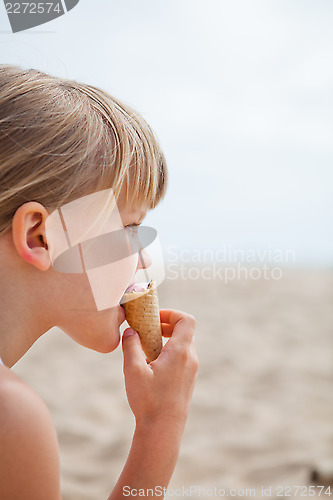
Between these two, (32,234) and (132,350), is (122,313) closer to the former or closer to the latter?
(132,350)

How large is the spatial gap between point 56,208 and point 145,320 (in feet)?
1.62

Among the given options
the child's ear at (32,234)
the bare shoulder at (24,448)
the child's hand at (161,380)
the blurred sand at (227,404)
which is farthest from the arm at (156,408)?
the blurred sand at (227,404)

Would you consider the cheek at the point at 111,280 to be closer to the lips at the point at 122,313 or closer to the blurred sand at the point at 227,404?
the lips at the point at 122,313

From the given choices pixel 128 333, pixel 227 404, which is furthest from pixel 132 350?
pixel 227 404

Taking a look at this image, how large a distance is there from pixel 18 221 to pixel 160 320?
70 cm

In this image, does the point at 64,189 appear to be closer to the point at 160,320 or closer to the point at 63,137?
the point at 63,137

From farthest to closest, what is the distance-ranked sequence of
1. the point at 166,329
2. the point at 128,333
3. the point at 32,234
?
the point at 166,329
the point at 128,333
the point at 32,234

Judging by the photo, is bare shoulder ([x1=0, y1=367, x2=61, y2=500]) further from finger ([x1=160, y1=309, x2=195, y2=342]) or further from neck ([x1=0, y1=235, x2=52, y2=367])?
finger ([x1=160, y1=309, x2=195, y2=342])

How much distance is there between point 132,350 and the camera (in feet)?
5.44

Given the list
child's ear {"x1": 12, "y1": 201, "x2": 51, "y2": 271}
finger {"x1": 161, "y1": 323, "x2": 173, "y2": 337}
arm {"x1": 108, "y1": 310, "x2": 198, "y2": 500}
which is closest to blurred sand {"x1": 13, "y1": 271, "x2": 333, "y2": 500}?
finger {"x1": 161, "y1": 323, "x2": 173, "y2": 337}

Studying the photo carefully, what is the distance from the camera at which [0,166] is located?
4.91 ft

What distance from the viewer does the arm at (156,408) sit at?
149 cm

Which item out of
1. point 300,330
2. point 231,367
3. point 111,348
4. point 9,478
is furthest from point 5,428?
point 300,330

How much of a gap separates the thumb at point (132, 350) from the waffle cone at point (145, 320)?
4cm
